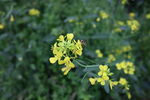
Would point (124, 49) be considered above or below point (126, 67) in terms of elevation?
above

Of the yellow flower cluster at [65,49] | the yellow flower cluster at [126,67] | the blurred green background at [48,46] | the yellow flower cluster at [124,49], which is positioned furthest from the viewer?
the yellow flower cluster at [124,49]

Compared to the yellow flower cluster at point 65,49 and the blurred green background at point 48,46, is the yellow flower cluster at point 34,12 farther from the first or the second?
the yellow flower cluster at point 65,49

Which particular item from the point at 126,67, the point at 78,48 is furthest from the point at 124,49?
the point at 78,48

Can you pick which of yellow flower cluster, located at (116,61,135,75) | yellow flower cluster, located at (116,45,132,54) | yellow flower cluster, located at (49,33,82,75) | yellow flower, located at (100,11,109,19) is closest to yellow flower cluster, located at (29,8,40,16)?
yellow flower, located at (100,11,109,19)

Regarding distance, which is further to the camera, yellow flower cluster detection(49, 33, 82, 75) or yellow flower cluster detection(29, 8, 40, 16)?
yellow flower cluster detection(29, 8, 40, 16)

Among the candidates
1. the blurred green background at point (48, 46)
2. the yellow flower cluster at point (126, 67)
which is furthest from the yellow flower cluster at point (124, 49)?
the yellow flower cluster at point (126, 67)

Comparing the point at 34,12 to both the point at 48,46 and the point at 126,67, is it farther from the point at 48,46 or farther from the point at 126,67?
the point at 126,67

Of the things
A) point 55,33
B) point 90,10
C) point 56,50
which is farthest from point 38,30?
point 56,50

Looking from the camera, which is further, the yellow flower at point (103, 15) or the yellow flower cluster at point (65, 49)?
the yellow flower at point (103, 15)

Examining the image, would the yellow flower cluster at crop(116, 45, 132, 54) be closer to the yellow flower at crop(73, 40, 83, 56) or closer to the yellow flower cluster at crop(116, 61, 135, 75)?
the yellow flower cluster at crop(116, 61, 135, 75)
